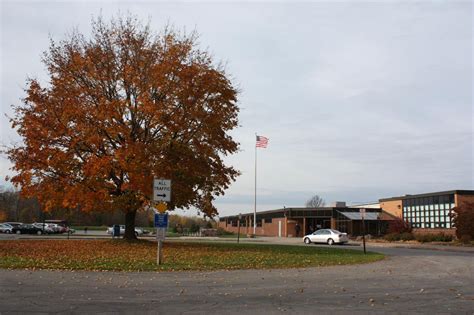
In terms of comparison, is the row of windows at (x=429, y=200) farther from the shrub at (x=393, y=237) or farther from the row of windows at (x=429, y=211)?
the shrub at (x=393, y=237)

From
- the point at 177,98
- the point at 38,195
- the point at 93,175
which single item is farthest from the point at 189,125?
the point at 38,195

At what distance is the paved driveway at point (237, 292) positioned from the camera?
30.9 ft

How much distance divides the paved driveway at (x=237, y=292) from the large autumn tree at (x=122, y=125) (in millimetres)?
10981

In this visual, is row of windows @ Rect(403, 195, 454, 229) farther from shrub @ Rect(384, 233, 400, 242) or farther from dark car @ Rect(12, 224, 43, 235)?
dark car @ Rect(12, 224, 43, 235)

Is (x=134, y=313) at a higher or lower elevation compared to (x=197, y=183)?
lower

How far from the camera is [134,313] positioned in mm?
8750

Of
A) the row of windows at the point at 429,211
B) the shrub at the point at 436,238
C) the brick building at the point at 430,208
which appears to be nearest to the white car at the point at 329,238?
the shrub at the point at 436,238

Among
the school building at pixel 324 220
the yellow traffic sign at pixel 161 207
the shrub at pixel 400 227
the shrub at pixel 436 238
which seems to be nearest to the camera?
the yellow traffic sign at pixel 161 207

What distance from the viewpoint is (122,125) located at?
25750 millimetres

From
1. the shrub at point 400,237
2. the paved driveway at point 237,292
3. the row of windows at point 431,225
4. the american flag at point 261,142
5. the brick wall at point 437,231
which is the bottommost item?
the shrub at point 400,237

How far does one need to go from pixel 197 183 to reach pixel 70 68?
9.52 metres

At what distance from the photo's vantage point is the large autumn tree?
25.2 m

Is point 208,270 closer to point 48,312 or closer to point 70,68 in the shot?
point 48,312

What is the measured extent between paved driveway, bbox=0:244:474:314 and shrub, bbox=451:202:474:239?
1073 inches
